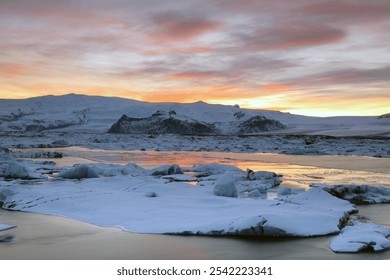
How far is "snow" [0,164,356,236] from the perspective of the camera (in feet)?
20.7

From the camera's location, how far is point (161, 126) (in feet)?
297

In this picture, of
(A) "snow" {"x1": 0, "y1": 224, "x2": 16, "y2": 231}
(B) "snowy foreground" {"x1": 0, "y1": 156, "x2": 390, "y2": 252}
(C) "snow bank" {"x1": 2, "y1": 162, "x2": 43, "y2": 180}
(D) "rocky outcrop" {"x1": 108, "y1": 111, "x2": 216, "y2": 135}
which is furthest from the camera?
(D) "rocky outcrop" {"x1": 108, "y1": 111, "x2": 216, "y2": 135}

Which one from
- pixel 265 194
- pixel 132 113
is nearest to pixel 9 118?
pixel 132 113

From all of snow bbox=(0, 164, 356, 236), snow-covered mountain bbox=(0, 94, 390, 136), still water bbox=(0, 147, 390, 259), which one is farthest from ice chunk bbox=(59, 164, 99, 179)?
snow-covered mountain bbox=(0, 94, 390, 136)

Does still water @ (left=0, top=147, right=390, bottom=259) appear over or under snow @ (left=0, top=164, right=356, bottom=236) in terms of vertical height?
under

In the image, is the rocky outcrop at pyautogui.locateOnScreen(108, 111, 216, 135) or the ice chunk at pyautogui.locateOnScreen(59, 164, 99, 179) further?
the rocky outcrop at pyautogui.locateOnScreen(108, 111, 216, 135)

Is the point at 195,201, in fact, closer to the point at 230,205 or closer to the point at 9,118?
the point at 230,205

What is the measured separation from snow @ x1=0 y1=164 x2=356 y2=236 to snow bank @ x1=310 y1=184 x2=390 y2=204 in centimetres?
96

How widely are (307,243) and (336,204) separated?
2521 mm

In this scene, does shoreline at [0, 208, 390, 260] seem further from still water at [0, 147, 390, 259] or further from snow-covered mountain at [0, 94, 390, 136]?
snow-covered mountain at [0, 94, 390, 136]

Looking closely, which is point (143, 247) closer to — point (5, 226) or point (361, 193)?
point (5, 226)

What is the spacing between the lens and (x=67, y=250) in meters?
5.48

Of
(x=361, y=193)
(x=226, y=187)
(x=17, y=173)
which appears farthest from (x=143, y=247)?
(x=17, y=173)

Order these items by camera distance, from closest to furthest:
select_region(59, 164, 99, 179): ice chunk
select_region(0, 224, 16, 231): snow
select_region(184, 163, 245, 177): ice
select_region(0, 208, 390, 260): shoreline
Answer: select_region(0, 208, 390, 260): shoreline
select_region(0, 224, 16, 231): snow
select_region(59, 164, 99, 179): ice chunk
select_region(184, 163, 245, 177): ice
